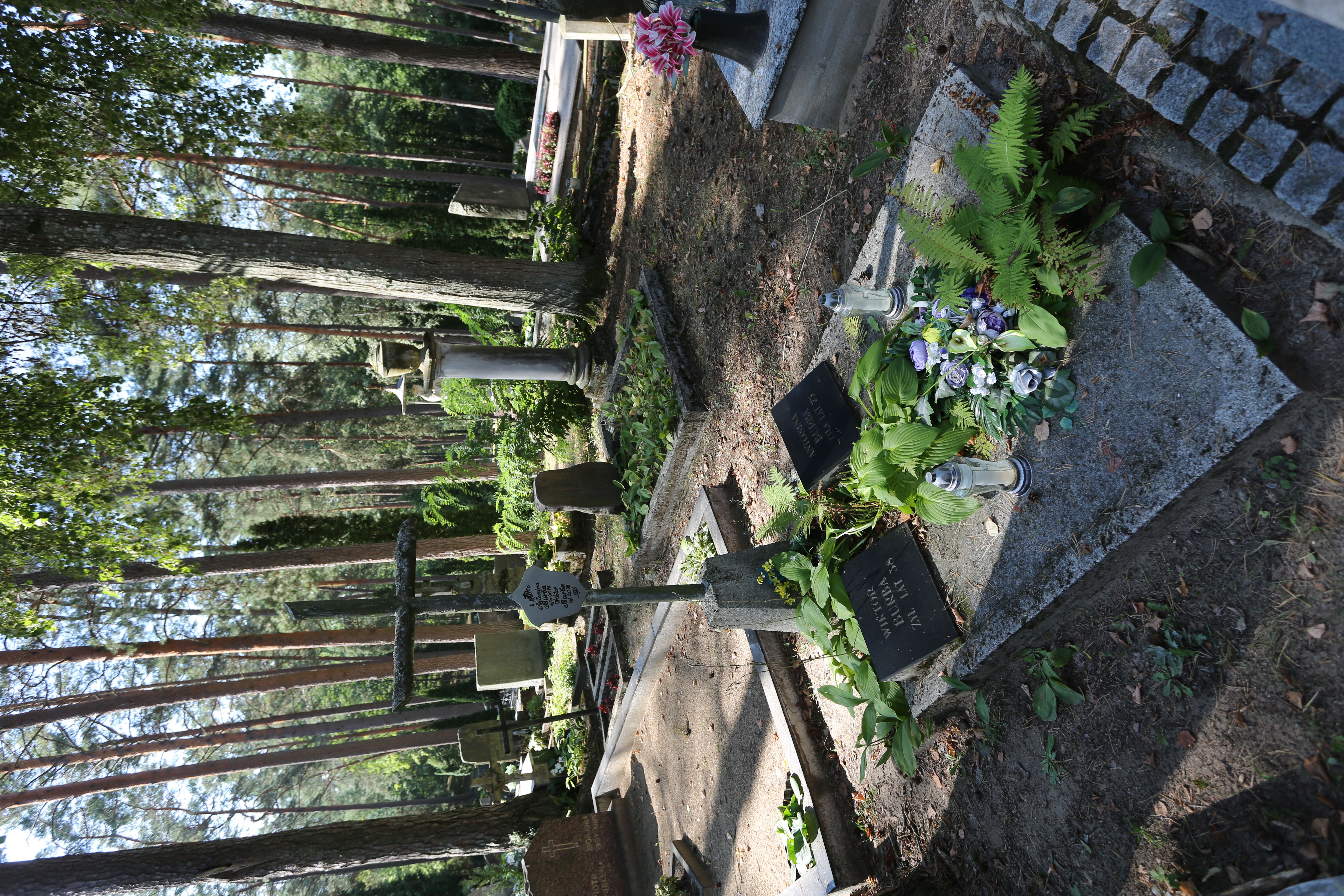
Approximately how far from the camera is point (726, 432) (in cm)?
625

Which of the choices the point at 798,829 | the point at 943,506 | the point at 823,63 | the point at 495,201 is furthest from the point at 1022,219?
the point at 495,201

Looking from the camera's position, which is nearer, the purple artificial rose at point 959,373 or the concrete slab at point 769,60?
the purple artificial rose at point 959,373

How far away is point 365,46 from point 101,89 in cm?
377

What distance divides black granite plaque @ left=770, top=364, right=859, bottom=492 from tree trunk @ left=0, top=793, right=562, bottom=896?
281 inches

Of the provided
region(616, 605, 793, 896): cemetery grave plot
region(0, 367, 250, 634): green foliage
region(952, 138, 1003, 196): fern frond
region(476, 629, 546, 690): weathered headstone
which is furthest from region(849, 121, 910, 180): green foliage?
region(476, 629, 546, 690): weathered headstone

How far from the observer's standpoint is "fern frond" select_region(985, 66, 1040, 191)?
9.94ft

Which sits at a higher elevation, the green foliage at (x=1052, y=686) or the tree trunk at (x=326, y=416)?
the tree trunk at (x=326, y=416)

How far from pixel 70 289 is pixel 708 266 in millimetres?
7405

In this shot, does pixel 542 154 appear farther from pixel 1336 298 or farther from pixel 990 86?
pixel 1336 298

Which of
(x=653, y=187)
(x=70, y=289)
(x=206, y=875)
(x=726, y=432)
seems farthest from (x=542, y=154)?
(x=206, y=875)

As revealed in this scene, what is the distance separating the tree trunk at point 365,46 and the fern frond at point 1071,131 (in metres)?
10.4

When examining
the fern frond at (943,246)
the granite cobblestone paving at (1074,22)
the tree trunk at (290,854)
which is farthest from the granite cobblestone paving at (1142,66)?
the tree trunk at (290,854)

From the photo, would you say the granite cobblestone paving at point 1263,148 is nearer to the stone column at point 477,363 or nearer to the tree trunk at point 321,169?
the stone column at point 477,363

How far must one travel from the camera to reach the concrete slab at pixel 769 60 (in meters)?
4.63
